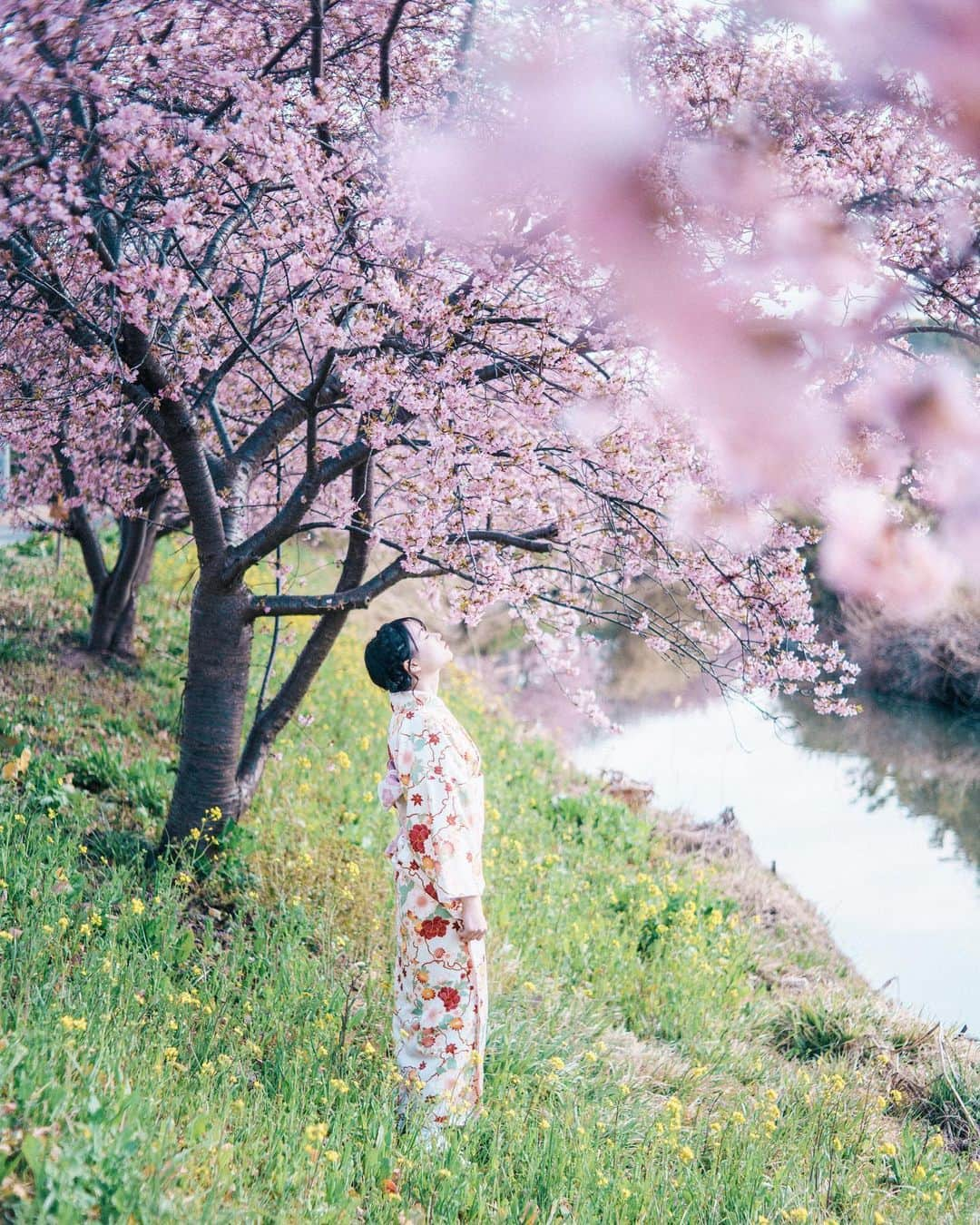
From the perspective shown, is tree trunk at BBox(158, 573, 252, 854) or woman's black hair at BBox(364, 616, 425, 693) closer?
woman's black hair at BBox(364, 616, 425, 693)

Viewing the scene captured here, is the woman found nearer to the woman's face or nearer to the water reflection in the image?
the woman's face

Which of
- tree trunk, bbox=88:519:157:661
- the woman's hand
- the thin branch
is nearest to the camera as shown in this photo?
the woman's hand

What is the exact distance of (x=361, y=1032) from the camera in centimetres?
382

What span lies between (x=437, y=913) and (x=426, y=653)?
895 mm

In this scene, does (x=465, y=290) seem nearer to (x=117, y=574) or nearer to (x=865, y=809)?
(x=117, y=574)

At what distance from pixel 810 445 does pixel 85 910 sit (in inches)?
124

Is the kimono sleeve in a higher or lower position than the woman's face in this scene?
lower

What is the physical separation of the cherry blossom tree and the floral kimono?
0.84 metres

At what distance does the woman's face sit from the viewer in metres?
3.54

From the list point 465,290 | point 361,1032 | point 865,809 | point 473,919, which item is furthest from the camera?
point 865,809

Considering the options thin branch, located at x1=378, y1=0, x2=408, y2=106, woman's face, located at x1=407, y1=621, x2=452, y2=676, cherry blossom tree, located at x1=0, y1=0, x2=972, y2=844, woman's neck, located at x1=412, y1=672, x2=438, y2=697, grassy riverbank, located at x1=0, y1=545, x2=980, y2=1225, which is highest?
thin branch, located at x1=378, y1=0, x2=408, y2=106

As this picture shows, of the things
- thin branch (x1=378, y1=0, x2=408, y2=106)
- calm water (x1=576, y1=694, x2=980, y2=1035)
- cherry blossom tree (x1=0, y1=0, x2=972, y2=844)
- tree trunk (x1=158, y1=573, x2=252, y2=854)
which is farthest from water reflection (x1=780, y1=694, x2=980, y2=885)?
thin branch (x1=378, y1=0, x2=408, y2=106)

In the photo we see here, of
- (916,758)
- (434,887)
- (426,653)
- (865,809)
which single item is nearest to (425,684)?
(426,653)

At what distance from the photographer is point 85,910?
3826 mm
